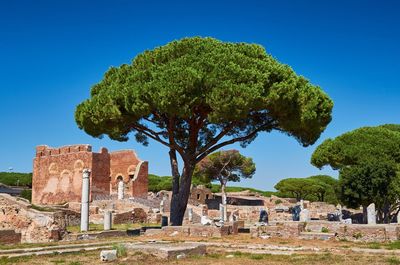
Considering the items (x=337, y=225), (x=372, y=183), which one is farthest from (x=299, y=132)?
(x=372, y=183)

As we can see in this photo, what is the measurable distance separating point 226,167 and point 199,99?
95.2ft

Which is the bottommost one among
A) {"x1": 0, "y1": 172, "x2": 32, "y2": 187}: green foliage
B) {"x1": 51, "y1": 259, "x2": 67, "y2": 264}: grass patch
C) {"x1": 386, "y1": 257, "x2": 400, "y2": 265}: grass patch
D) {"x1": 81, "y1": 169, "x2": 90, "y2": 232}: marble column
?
{"x1": 51, "y1": 259, "x2": 67, "y2": 264}: grass patch

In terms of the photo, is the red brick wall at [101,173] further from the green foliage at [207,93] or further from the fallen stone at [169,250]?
the fallen stone at [169,250]

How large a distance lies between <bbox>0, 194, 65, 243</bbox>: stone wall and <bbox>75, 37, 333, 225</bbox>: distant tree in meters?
3.89

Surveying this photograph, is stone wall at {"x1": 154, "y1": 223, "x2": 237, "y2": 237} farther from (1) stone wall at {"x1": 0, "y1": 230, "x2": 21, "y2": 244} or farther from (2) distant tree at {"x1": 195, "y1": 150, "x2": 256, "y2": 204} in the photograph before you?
(2) distant tree at {"x1": 195, "y1": 150, "x2": 256, "y2": 204}

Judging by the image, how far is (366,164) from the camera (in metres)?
25.2

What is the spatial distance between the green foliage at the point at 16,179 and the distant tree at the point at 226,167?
27.8 metres

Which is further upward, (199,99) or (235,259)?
(199,99)

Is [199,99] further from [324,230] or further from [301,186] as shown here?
[301,186]

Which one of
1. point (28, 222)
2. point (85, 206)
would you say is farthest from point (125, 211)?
point (28, 222)

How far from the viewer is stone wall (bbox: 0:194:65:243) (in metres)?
16.8

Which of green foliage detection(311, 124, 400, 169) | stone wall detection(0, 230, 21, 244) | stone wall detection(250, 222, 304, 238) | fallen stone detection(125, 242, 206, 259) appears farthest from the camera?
green foliage detection(311, 124, 400, 169)

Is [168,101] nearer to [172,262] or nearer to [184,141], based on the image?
[184,141]

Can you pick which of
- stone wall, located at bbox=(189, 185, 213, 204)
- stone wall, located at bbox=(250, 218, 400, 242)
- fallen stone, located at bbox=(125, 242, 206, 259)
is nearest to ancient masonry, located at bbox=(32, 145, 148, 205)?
stone wall, located at bbox=(189, 185, 213, 204)
